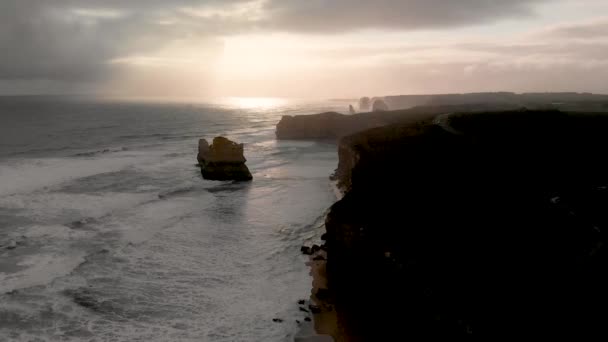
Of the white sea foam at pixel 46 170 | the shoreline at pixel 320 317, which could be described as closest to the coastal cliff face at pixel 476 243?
the shoreline at pixel 320 317

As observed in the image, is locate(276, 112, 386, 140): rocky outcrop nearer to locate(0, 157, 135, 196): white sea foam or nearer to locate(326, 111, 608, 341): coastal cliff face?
locate(0, 157, 135, 196): white sea foam

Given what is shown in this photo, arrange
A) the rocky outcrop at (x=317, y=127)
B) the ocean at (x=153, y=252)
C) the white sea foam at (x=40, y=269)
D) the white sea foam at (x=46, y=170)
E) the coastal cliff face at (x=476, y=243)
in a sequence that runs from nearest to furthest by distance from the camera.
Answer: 1. the coastal cliff face at (x=476, y=243)
2. the ocean at (x=153, y=252)
3. the white sea foam at (x=40, y=269)
4. the white sea foam at (x=46, y=170)
5. the rocky outcrop at (x=317, y=127)

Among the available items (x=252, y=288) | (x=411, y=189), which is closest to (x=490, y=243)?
(x=411, y=189)

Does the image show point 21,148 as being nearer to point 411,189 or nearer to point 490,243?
point 411,189

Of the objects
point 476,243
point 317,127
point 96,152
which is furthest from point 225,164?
point 317,127

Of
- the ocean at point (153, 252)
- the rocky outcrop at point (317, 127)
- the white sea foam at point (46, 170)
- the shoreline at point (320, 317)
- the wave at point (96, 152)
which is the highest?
the rocky outcrop at point (317, 127)

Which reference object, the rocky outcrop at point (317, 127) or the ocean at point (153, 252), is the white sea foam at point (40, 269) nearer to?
the ocean at point (153, 252)
